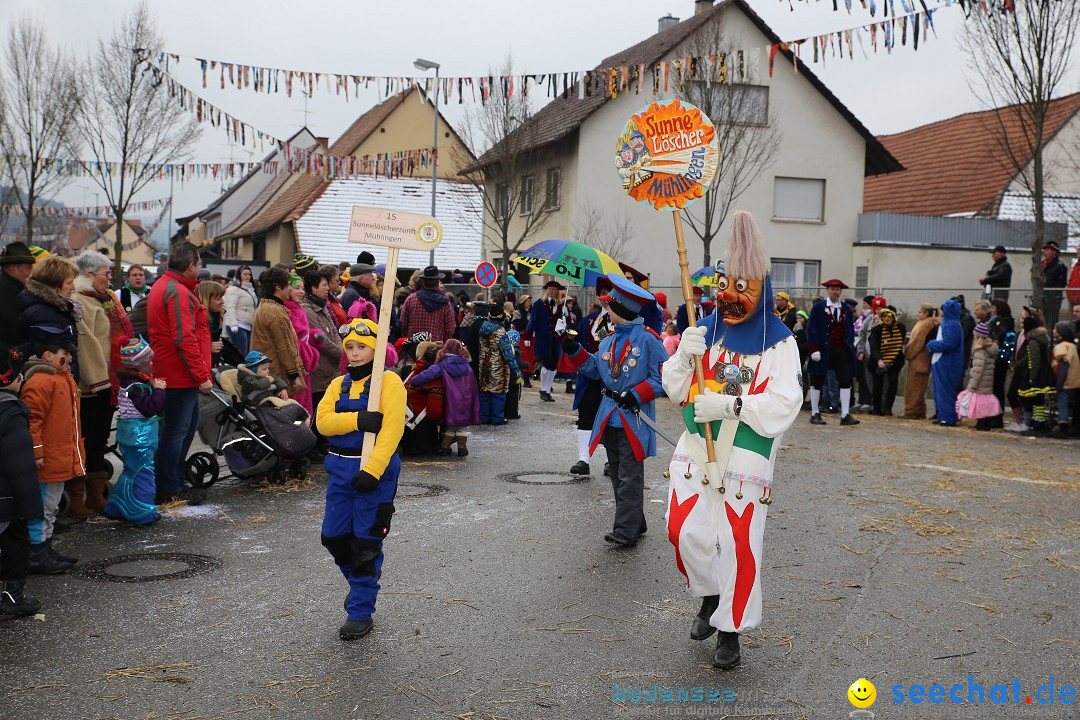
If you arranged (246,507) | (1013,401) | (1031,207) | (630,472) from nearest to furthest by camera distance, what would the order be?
(630,472) → (246,507) → (1013,401) → (1031,207)

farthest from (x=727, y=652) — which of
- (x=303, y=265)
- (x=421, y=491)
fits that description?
(x=303, y=265)

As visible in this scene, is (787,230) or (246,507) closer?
(246,507)

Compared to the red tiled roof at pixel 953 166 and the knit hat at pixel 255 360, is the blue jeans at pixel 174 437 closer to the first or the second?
the knit hat at pixel 255 360

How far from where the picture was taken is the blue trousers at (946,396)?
16.0 meters

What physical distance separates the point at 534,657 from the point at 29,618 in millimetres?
2738

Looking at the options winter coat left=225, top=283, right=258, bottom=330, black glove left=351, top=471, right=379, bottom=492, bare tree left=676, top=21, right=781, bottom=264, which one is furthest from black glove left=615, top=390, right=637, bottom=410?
bare tree left=676, top=21, right=781, bottom=264

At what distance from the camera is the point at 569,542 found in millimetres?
7500

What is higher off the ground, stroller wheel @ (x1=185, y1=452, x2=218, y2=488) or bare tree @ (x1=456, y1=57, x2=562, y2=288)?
bare tree @ (x1=456, y1=57, x2=562, y2=288)

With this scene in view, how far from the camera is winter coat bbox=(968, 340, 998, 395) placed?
15.2 meters

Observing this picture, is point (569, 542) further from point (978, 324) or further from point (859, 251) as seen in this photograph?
point (859, 251)

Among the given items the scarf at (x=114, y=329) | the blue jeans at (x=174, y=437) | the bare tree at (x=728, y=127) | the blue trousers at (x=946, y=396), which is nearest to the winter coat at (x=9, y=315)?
the scarf at (x=114, y=329)

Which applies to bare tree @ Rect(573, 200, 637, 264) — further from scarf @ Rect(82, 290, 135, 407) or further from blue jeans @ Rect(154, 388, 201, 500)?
scarf @ Rect(82, 290, 135, 407)

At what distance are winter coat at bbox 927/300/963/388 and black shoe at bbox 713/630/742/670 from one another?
12309mm

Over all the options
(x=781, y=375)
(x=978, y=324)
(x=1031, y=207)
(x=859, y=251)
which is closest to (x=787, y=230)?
(x=859, y=251)
